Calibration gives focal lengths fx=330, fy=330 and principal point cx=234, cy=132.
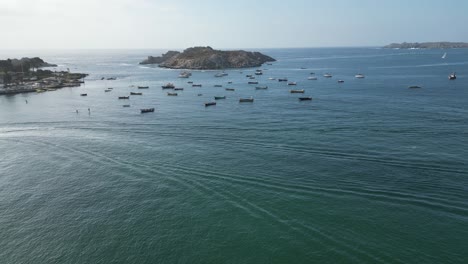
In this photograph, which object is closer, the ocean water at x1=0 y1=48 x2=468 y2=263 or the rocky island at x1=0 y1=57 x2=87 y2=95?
the ocean water at x1=0 y1=48 x2=468 y2=263

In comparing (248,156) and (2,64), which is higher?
(2,64)

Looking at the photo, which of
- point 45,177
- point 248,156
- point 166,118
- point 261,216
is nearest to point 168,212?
point 261,216

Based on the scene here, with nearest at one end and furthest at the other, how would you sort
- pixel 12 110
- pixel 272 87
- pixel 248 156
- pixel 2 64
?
pixel 248 156 → pixel 12 110 → pixel 272 87 → pixel 2 64

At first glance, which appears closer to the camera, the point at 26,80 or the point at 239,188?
the point at 239,188

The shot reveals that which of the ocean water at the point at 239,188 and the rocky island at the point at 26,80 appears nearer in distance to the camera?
the ocean water at the point at 239,188

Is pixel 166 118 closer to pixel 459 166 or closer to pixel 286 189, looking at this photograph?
pixel 286 189

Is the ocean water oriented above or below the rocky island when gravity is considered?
below

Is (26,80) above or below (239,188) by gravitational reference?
above

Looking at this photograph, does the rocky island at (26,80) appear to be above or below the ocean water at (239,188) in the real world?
above
